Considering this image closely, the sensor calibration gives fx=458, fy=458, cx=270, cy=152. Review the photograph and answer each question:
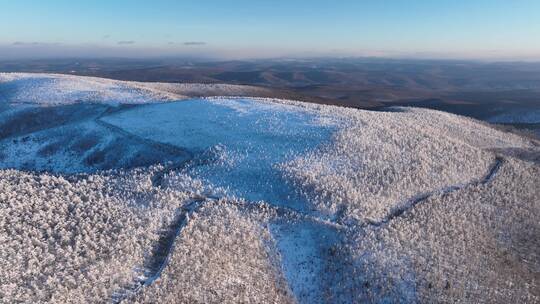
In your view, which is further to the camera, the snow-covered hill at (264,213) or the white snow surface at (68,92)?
the white snow surface at (68,92)

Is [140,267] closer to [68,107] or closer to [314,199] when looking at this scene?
[314,199]

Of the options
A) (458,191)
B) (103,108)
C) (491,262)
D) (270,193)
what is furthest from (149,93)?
(491,262)

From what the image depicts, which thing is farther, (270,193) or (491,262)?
(270,193)

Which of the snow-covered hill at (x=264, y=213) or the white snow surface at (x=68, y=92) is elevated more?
the white snow surface at (x=68, y=92)

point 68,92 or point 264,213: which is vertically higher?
point 68,92

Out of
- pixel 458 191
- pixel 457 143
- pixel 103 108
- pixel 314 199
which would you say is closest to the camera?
pixel 314 199

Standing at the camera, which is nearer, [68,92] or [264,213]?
[264,213]

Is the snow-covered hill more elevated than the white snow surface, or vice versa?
the white snow surface

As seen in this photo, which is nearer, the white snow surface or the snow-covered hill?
the snow-covered hill
